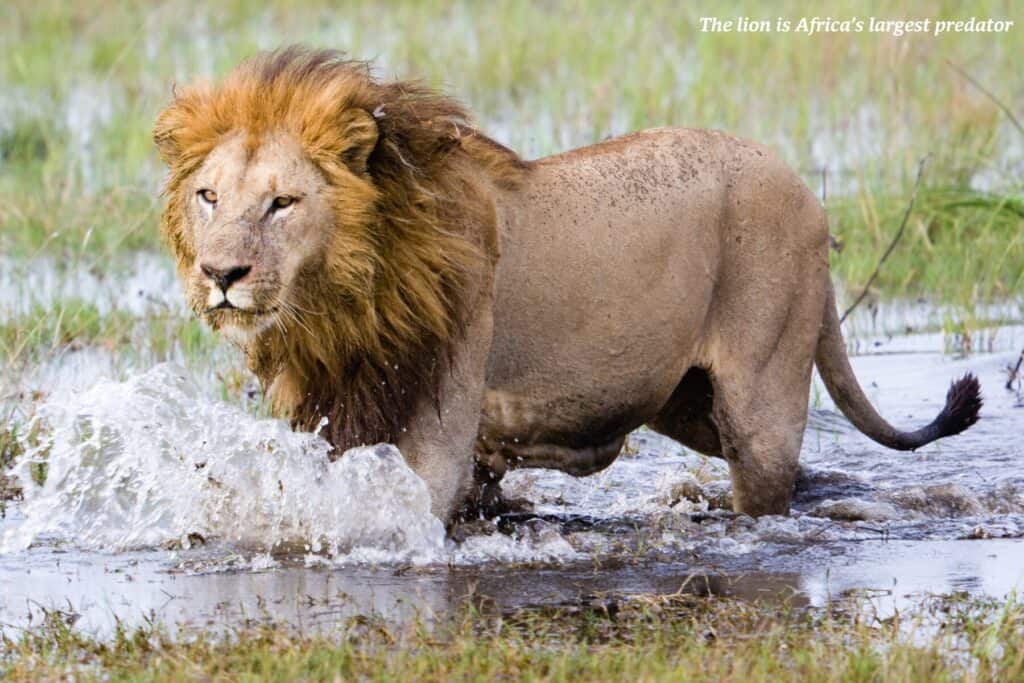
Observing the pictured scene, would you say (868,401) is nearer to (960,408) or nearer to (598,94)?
(960,408)

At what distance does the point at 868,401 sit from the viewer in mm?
5742

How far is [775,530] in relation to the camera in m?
5.33

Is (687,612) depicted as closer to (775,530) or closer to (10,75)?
(775,530)

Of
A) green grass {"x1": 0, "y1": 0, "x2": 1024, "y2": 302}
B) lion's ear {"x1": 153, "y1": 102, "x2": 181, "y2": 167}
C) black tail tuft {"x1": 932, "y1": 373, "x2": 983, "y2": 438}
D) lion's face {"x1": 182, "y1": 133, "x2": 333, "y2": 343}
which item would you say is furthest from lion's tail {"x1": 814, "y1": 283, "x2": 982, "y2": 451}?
green grass {"x1": 0, "y1": 0, "x2": 1024, "y2": 302}

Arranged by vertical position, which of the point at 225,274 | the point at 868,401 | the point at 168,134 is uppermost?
the point at 168,134

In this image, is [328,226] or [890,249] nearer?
[328,226]

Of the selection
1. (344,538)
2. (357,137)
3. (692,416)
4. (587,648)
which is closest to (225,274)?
(357,137)

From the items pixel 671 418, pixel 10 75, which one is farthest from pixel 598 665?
pixel 10 75

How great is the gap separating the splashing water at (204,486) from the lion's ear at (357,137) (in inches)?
26.9

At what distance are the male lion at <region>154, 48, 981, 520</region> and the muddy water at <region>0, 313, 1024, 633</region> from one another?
0.57 ft

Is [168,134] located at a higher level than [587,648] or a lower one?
higher

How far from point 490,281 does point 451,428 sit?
1.26 feet

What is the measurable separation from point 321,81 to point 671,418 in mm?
1712

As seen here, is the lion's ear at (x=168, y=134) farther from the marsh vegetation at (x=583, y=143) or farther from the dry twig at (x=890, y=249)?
the dry twig at (x=890, y=249)
